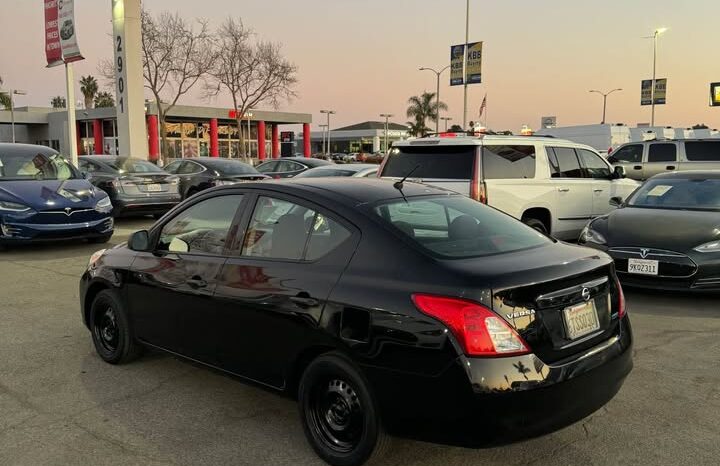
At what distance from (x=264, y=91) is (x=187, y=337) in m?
40.1

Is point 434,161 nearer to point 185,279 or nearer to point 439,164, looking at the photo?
point 439,164

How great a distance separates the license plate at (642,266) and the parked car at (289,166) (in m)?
10.2

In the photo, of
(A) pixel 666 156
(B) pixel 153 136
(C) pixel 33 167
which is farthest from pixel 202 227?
(B) pixel 153 136

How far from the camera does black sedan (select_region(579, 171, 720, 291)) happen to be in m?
6.29

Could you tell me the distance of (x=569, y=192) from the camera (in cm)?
916

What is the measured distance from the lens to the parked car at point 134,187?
12422 millimetres

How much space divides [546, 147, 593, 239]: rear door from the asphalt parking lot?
3.78 m

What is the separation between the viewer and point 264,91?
42.2m

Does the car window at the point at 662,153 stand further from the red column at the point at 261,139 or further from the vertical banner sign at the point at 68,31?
the red column at the point at 261,139

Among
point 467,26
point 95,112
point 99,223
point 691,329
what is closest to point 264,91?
point 467,26

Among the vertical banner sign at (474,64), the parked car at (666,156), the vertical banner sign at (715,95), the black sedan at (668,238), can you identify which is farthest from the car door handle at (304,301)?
the vertical banner sign at (715,95)

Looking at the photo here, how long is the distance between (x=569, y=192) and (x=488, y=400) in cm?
720

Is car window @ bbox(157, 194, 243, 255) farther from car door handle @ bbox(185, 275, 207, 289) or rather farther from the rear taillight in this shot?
the rear taillight

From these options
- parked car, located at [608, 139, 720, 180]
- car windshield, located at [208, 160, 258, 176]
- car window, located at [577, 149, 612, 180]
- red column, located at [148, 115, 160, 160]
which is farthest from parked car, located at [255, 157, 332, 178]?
red column, located at [148, 115, 160, 160]
